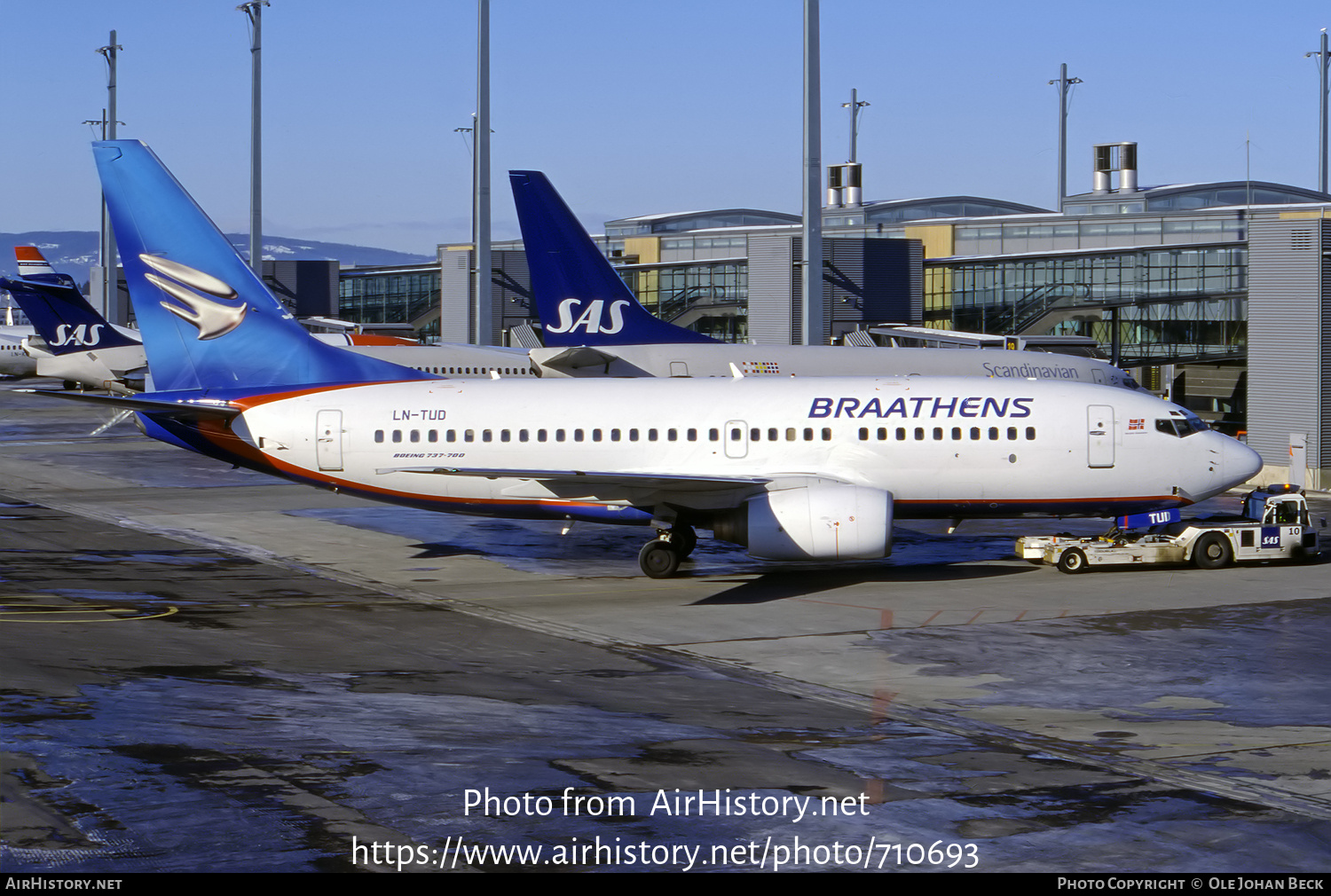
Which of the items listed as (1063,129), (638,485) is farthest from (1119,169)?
(638,485)

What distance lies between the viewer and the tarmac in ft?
42.3

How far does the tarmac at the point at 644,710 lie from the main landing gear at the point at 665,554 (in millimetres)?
540

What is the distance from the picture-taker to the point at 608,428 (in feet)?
102

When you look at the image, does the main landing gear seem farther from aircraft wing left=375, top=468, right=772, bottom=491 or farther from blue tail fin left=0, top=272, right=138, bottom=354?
blue tail fin left=0, top=272, right=138, bottom=354

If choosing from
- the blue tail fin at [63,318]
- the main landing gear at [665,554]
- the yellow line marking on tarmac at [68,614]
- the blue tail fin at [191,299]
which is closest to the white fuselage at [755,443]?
the main landing gear at [665,554]

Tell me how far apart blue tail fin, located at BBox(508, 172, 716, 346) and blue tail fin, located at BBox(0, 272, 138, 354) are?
44520 mm

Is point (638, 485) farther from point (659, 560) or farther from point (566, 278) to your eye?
point (566, 278)

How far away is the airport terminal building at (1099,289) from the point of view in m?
45.6

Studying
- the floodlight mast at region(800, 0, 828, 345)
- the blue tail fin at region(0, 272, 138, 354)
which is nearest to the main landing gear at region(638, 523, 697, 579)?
the floodlight mast at region(800, 0, 828, 345)

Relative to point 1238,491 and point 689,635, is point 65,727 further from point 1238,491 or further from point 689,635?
point 1238,491

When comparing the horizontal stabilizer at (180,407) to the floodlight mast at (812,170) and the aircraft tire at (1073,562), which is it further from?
the floodlight mast at (812,170)

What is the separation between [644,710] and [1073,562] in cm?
1509

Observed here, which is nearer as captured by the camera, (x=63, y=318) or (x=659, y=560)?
(x=659, y=560)

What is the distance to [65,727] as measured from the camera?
53.9ft
